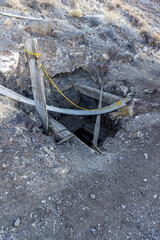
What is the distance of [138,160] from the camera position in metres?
3.68

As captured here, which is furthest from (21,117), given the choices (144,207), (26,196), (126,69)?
(126,69)

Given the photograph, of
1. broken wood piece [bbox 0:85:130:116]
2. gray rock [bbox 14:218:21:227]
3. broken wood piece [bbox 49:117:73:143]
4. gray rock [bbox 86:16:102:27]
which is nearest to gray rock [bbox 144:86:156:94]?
broken wood piece [bbox 0:85:130:116]

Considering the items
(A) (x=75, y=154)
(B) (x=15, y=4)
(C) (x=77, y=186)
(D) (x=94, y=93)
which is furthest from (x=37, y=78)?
(B) (x=15, y=4)

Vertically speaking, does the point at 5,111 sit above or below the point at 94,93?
above

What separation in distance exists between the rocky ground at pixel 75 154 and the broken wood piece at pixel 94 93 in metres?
0.32

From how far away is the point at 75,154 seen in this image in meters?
3.81

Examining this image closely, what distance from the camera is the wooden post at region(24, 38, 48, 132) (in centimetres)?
375

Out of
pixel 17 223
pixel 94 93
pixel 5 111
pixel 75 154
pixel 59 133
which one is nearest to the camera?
pixel 17 223

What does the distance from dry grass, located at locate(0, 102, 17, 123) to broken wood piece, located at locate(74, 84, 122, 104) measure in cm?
268

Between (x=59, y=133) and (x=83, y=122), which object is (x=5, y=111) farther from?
(x=83, y=122)

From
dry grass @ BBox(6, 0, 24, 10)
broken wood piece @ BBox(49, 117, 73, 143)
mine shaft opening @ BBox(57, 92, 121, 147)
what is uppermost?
dry grass @ BBox(6, 0, 24, 10)

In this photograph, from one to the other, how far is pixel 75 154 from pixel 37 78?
6.53 ft

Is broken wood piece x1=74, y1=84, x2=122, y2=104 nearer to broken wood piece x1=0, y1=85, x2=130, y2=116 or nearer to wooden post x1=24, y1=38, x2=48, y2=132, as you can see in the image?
broken wood piece x1=0, y1=85, x2=130, y2=116

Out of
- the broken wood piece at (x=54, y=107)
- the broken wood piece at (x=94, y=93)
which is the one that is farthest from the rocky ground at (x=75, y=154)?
the broken wood piece at (x=94, y=93)
